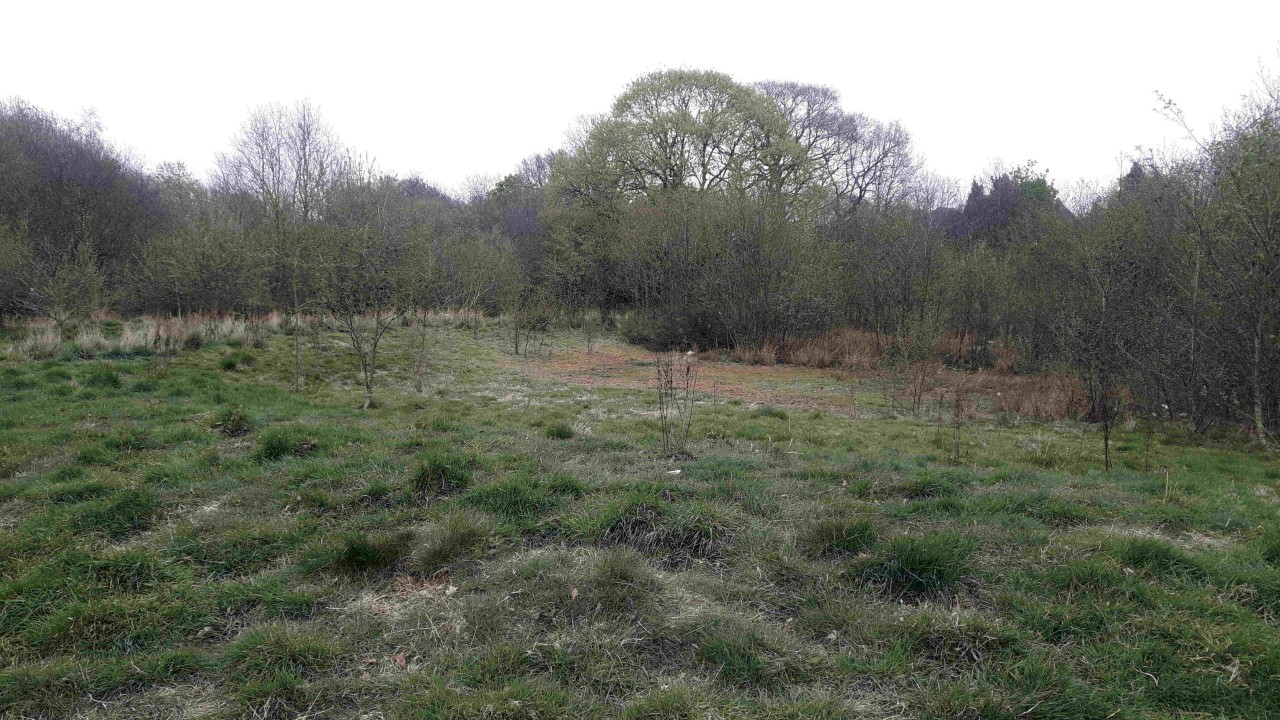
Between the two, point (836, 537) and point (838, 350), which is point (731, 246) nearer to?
point (838, 350)

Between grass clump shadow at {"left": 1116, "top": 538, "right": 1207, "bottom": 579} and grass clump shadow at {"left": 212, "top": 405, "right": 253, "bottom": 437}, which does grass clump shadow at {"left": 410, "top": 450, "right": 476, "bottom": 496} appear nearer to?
grass clump shadow at {"left": 212, "top": 405, "right": 253, "bottom": 437}

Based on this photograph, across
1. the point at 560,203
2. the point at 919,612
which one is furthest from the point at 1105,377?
the point at 560,203

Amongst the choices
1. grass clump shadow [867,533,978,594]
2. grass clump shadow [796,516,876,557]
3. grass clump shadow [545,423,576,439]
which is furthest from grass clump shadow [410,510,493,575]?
grass clump shadow [545,423,576,439]

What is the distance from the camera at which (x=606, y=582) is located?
123 inches

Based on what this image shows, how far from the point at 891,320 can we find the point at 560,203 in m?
15.3

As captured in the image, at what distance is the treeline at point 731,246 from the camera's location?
9.09m

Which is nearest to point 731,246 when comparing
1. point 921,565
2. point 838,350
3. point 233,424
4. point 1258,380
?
point 838,350

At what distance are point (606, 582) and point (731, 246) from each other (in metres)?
17.4

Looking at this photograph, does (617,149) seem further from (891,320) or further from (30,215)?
(30,215)

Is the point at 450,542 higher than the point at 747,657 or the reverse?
higher

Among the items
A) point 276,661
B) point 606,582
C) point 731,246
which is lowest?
point 276,661

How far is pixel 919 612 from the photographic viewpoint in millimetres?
→ 2875

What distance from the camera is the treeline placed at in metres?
9.09

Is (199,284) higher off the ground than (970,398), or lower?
higher
